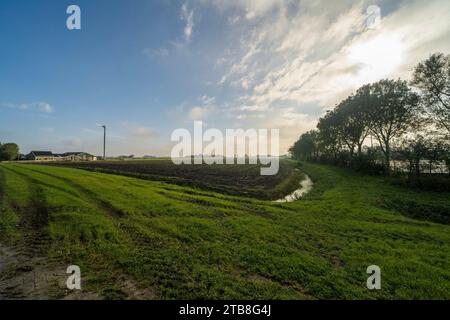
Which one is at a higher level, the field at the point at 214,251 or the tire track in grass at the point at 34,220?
the tire track in grass at the point at 34,220

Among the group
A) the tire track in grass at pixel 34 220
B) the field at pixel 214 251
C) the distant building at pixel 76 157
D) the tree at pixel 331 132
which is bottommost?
the field at pixel 214 251

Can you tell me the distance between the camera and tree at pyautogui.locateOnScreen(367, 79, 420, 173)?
3356cm

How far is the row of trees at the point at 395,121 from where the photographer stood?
82.2 feet

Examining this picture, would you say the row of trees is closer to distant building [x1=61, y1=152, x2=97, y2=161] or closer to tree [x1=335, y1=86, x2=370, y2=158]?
tree [x1=335, y1=86, x2=370, y2=158]

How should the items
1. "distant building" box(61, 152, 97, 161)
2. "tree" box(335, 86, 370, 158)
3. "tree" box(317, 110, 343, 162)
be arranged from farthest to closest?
"distant building" box(61, 152, 97, 161)
"tree" box(317, 110, 343, 162)
"tree" box(335, 86, 370, 158)

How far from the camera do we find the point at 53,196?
1514 centimetres

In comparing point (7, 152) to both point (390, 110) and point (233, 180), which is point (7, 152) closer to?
point (233, 180)

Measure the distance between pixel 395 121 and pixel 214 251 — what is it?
4558 centimetres

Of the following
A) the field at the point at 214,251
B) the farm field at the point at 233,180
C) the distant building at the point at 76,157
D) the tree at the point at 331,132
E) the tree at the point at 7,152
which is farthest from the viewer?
the distant building at the point at 76,157

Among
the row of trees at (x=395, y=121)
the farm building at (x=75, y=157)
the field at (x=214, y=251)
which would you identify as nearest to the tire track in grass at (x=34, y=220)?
the field at (x=214, y=251)

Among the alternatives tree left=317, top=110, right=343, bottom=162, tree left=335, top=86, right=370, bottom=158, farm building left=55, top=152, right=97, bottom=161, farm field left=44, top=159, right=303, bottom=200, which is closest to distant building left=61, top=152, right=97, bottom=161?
farm building left=55, top=152, right=97, bottom=161

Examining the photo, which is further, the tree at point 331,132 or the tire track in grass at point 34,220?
the tree at point 331,132

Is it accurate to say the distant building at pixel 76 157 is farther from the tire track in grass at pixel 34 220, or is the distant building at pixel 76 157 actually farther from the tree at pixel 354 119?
Result: the tree at pixel 354 119
